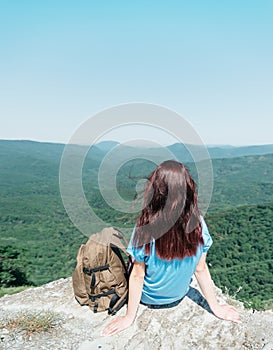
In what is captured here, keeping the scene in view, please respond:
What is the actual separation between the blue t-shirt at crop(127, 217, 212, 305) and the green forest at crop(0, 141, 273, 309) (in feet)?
0.73

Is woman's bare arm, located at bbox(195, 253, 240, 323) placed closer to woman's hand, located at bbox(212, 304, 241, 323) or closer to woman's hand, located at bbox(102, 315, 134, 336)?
woman's hand, located at bbox(212, 304, 241, 323)

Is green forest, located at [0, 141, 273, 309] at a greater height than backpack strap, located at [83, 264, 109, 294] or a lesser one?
lesser

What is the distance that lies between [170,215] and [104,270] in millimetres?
732

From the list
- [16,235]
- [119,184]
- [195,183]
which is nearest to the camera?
[195,183]

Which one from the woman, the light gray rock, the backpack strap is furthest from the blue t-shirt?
the backpack strap

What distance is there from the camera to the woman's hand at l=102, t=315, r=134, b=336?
8.45ft

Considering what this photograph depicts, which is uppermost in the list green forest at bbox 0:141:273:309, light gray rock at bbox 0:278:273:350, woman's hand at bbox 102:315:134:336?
woman's hand at bbox 102:315:134:336

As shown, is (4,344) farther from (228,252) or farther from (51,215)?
(51,215)

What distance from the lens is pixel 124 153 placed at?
2789 mm

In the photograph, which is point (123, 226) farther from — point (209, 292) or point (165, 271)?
point (209, 292)

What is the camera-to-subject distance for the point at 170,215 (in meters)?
2.36

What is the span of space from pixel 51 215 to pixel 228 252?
27.1 m

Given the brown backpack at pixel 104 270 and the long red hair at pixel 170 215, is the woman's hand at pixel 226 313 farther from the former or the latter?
the brown backpack at pixel 104 270

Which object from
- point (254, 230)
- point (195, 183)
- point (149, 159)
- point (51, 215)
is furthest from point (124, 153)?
point (51, 215)
